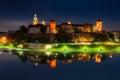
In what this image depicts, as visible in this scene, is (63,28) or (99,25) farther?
(99,25)

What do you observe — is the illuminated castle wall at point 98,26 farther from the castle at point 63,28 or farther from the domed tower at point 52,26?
the domed tower at point 52,26

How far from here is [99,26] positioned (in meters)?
64.5

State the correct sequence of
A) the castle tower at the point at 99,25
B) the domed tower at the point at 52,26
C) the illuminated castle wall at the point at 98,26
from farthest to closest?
the castle tower at the point at 99,25 → the illuminated castle wall at the point at 98,26 → the domed tower at the point at 52,26

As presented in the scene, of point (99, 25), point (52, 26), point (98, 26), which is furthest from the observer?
point (99, 25)

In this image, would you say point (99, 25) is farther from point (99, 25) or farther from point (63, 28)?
point (63, 28)

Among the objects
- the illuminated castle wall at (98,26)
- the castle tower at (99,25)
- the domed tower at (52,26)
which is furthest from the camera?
the castle tower at (99,25)

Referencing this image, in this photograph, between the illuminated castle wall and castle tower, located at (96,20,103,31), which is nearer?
the illuminated castle wall

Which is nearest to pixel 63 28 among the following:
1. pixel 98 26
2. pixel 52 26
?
pixel 52 26

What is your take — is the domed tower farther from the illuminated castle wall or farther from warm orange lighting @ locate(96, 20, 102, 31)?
warm orange lighting @ locate(96, 20, 102, 31)

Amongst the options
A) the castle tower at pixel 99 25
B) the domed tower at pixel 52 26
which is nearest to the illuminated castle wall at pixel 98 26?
the castle tower at pixel 99 25

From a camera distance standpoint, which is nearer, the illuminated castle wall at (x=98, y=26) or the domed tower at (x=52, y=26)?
the domed tower at (x=52, y=26)

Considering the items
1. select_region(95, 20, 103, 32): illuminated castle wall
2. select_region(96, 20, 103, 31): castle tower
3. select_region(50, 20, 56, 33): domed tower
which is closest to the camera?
select_region(50, 20, 56, 33): domed tower

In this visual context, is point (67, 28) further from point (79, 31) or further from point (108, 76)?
point (108, 76)

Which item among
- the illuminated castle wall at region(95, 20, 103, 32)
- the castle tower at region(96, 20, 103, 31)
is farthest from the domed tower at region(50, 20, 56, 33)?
the castle tower at region(96, 20, 103, 31)
